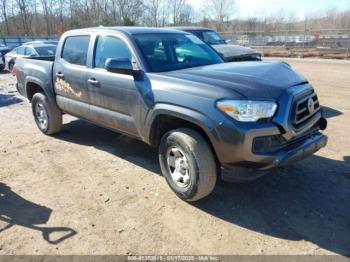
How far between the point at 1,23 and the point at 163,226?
4970 cm

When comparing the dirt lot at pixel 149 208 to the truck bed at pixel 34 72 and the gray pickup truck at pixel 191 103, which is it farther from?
the truck bed at pixel 34 72

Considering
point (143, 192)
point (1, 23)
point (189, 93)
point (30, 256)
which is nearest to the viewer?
point (30, 256)

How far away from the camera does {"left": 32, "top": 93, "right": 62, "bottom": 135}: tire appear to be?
237 inches

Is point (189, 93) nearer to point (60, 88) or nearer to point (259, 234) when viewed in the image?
point (259, 234)

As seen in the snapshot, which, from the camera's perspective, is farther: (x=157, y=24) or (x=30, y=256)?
(x=157, y=24)

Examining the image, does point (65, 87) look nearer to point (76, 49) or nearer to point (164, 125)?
point (76, 49)

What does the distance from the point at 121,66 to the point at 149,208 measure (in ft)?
5.41

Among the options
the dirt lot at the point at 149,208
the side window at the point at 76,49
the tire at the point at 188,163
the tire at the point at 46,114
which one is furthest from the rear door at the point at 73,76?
the tire at the point at 188,163

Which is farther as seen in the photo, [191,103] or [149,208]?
[149,208]

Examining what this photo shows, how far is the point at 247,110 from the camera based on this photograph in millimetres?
3186

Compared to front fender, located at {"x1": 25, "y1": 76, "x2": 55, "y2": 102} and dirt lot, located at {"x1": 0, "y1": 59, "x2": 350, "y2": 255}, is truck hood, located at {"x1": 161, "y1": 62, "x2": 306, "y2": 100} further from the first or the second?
front fender, located at {"x1": 25, "y1": 76, "x2": 55, "y2": 102}

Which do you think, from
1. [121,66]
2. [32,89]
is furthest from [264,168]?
[32,89]

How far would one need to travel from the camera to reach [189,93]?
3.50 m

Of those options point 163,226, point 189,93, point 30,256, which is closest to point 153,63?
point 189,93
